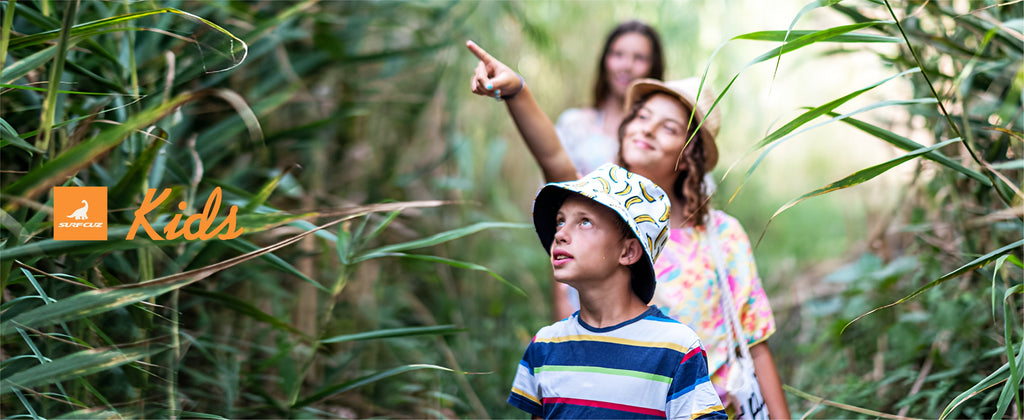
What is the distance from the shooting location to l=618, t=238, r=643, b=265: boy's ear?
39.4 inches

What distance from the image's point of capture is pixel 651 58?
2154 millimetres

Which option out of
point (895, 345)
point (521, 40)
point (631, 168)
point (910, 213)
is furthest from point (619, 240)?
point (521, 40)

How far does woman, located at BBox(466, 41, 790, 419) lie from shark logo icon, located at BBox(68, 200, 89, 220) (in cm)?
60

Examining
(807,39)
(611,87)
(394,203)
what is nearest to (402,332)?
(394,203)

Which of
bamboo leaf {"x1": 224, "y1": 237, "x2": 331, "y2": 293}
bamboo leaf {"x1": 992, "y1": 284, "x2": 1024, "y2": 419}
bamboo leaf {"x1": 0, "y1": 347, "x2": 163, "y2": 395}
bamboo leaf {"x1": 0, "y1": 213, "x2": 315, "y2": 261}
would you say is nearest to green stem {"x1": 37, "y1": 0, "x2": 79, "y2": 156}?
bamboo leaf {"x1": 0, "y1": 213, "x2": 315, "y2": 261}

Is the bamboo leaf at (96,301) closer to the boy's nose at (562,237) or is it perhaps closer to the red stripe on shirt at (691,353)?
the boy's nose at (562,237)

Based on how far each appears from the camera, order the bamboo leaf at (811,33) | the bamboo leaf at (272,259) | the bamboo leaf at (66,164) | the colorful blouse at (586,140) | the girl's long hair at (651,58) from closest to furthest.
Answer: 1. the bamboo leaf at (66,164)
2. the bamboo leaf at (811,33)
3. the bamboo leaf at (272,259)
4. the colorful blouse at (586,140)
5. the girl's long hair at (651,58)

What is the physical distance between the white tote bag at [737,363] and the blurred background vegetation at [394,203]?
98 mm

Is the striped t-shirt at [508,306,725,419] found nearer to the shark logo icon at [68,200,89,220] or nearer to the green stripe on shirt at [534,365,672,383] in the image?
the green stripe on shirt at [534,365,672,383]

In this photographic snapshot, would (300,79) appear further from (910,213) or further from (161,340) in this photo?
(910,213)

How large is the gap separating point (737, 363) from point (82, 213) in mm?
Result: 957

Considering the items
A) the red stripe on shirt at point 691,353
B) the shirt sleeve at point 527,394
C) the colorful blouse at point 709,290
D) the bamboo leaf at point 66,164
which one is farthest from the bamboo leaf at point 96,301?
the colorful blouse at point 709,290

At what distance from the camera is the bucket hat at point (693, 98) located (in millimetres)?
1246

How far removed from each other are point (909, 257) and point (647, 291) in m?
1.38
